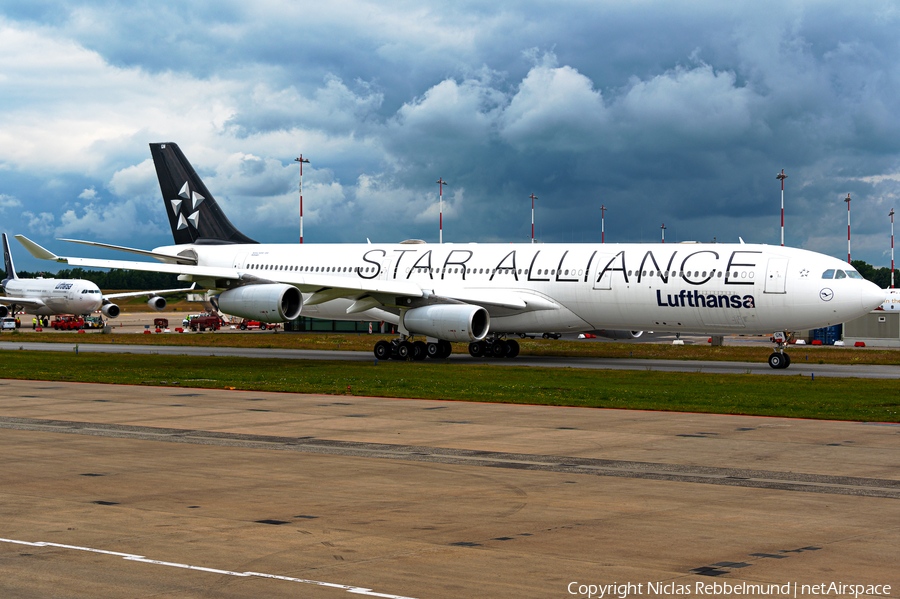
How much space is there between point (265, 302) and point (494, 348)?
11637mm

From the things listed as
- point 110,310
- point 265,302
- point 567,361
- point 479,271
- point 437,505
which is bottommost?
point 437,505

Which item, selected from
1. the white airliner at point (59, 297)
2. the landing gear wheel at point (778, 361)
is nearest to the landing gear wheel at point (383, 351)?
the landing gear wheel at point (778, 361)

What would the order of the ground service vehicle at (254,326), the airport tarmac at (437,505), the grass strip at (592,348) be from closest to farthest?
the airport tarmac at (437,505)
the grass strip at (592,348)
the ground service vehicle at (254,326)

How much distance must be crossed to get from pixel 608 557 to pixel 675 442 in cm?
839

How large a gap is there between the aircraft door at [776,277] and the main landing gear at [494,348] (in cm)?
1200

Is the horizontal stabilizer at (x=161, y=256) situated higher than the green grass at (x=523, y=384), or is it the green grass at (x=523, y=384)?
the horizontal stabilizer at (x=161, y=256)

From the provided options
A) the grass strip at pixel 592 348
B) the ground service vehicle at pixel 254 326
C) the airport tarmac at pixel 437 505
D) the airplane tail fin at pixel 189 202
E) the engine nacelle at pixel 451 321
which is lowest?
the airport tarmac at pixel 437 505

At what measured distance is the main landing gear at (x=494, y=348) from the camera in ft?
134

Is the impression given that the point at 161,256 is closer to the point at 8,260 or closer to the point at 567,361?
the point at 567,361

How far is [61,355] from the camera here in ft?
137

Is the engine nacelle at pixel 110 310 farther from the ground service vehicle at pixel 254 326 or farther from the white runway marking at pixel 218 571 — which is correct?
the white runway marking at pixel 218 571

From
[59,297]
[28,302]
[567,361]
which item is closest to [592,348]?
[567,361]

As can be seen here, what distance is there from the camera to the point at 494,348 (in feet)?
135

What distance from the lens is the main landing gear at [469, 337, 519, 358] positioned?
40969 mm
